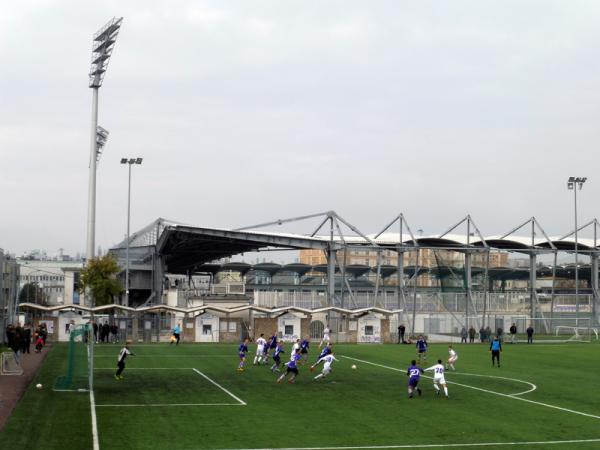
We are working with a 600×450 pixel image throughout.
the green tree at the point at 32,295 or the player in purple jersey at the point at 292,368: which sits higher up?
the green tree at the point at 32,295

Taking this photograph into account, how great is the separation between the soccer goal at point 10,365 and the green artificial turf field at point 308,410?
1.41 meters

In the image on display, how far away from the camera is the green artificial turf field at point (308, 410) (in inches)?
821

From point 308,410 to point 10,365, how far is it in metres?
16.9

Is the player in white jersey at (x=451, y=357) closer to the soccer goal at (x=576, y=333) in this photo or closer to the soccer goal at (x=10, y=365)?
the soccer goal at (x=10, y=365)

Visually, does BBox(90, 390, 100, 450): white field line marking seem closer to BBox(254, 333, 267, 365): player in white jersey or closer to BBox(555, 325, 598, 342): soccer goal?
BBox(254, 333, 267, 365): player in white jersey

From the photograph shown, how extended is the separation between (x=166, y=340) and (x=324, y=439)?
46520 millimetres

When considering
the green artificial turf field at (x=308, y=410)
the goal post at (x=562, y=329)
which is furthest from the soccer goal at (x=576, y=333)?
the green artificial turf field at (x=308, y=410)

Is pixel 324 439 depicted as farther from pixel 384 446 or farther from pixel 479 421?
pixel 479 421

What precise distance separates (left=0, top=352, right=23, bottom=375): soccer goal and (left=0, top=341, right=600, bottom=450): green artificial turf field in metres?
1.41

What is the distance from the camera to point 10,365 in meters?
36.4

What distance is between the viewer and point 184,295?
3568 inches

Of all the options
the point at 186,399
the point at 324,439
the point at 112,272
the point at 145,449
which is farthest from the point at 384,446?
the point at 112,272

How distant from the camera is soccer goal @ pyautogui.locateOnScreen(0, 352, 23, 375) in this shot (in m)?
35.9

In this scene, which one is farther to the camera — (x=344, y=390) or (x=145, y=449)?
(x=344, y=390)
